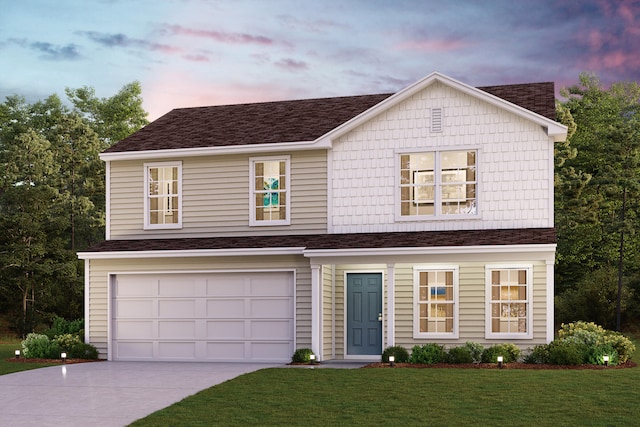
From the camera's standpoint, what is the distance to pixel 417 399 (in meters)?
14.0

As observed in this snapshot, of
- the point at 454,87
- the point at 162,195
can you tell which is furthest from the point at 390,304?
the point at 162,195

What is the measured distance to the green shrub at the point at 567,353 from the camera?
18.5 meters

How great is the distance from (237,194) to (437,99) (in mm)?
6057

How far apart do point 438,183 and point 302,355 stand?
18.5 feet

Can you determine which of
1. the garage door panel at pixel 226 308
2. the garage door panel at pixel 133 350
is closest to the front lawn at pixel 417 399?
the garage door panel at pixel 226 308

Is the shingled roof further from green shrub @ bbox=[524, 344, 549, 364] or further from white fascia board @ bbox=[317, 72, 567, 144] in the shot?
green shrub @ bbox=[524, 344, 549, 364]

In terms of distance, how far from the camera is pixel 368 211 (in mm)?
22172

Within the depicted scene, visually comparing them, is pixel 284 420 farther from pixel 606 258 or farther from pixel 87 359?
pixel 606 258

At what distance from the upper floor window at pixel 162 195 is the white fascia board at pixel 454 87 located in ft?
15.2

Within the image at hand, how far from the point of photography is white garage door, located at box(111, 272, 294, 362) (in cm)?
2227

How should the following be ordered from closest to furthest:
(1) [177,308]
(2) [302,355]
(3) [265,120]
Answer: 1. (2) [302,355]
2. (1) [177,308]
3. (3) [265,120]

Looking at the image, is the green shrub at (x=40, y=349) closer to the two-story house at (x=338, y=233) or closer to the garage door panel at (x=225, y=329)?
the two-story house at (x=338, y=233)

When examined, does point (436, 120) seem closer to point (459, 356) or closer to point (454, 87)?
point (454, 87)

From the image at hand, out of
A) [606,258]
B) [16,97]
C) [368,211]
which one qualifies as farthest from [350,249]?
[16,97]
